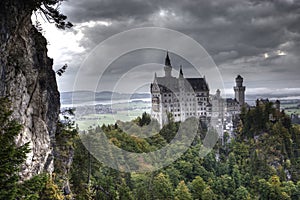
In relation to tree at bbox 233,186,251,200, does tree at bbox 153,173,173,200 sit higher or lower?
higher

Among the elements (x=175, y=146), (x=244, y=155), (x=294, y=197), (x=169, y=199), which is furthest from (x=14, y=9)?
(x=244, y=155)

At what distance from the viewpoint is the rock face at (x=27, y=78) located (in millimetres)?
13359

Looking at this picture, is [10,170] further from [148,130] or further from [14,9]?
[148,130]

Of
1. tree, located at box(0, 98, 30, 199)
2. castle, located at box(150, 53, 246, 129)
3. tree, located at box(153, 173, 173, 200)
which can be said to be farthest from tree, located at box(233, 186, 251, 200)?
tree, located at box(0, 98, 30, 199)

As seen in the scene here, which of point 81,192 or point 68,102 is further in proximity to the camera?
point 68,102

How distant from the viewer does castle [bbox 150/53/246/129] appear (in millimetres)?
71562

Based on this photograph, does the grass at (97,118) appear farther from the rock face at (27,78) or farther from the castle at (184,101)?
the castle at (184,101)

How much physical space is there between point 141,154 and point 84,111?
16.8 metres

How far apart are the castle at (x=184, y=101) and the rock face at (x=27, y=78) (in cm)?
5198

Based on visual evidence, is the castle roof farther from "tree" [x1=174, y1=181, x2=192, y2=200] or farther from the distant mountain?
"tree" [x1=174, y1=181, x2=192, y2=200]

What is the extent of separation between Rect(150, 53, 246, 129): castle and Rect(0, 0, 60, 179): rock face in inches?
2047

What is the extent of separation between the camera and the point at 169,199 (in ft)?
127

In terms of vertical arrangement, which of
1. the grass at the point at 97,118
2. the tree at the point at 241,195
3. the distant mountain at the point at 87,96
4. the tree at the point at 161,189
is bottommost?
the tree at the point at 241,195

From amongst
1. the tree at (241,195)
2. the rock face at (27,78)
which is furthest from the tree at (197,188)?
the rock face at (27,78)
